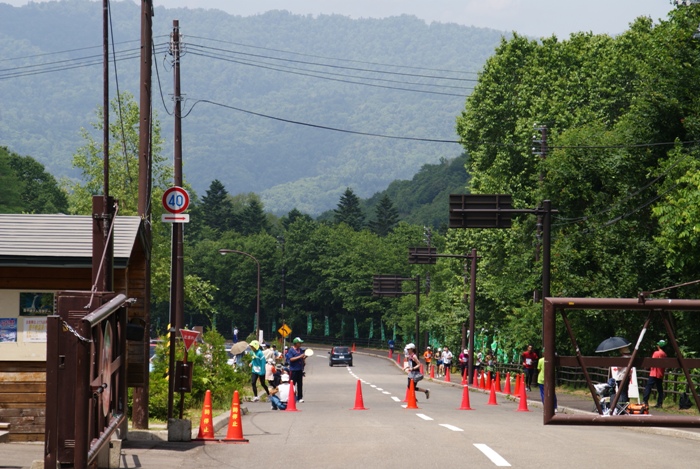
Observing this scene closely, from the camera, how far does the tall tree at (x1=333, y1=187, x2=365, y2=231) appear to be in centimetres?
16338

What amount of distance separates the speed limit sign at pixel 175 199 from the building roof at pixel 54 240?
143 centimetres

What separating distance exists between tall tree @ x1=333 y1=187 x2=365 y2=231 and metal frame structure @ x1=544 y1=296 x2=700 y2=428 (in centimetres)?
15217

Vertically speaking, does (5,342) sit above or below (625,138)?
below

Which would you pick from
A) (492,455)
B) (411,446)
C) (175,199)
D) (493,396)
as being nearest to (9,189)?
(493,396)

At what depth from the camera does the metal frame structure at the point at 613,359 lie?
388 inches

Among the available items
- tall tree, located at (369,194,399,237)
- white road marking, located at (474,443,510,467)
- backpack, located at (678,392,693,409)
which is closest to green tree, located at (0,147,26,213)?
tall tree, located at (369,194,399,237)

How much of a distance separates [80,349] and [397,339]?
12112cm

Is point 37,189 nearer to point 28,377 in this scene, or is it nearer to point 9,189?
point 9,189

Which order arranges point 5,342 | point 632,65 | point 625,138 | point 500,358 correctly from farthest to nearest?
point 500,358
point 632,65
point 625,138
point 5,342

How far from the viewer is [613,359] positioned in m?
10.2

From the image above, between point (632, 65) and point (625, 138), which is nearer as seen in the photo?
point (625, 138)

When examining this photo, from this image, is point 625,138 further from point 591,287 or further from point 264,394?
point 264,394

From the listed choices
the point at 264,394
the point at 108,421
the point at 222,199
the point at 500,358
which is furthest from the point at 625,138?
the point at 222,199

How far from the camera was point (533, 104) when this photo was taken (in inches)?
2144
